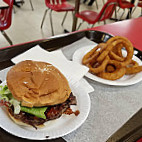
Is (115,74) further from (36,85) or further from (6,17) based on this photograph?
(6,17)

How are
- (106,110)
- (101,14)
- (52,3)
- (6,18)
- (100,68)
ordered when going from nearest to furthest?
(106,110) → (100,68) → (6,18) → (101,14) → (52,3)

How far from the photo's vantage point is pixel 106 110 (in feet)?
2.35

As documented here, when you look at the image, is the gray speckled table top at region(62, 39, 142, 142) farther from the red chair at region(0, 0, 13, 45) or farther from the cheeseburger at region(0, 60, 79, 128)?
the red chair at region(0, 0, 13, 45)

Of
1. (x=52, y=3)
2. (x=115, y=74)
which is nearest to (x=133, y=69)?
(x=115, y=74)

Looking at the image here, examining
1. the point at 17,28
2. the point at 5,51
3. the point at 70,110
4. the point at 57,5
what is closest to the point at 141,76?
the point at 70,110

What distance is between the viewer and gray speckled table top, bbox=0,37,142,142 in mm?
600

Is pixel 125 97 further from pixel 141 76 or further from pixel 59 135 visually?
pixel 59 135

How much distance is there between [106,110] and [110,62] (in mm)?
305

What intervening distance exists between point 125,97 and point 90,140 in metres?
0.31

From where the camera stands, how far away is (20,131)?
0.54 meters

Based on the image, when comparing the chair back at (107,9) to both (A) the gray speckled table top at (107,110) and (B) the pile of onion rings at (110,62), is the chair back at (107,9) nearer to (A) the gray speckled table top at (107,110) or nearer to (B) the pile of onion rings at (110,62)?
(B) the pile of onion rings at (110,62)

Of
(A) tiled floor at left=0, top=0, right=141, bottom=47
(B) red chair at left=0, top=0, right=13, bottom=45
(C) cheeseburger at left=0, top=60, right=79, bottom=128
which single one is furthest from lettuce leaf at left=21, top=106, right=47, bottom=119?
(A) tiled floor at left=0, top=0, right=141, bottom=47

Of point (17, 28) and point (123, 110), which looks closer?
point (123, 110)

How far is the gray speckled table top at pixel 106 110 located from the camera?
1.97ft
